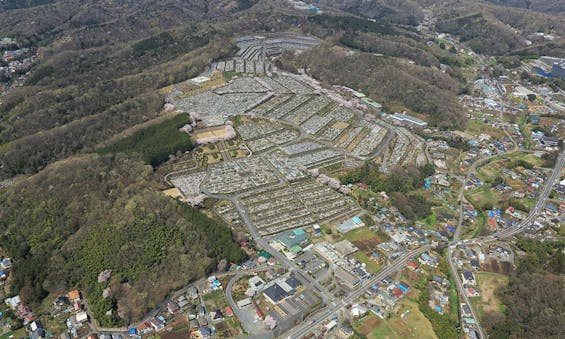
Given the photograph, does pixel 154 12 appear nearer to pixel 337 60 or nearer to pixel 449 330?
pixel 337 60

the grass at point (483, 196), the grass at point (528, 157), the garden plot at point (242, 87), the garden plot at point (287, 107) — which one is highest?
the garden plot at point (242, 87)

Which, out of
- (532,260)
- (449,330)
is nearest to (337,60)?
(532,260)

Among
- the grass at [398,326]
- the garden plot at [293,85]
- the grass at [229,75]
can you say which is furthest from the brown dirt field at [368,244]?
the grass at [229,75]

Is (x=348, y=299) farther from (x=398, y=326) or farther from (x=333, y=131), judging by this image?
(x=333, y=131)

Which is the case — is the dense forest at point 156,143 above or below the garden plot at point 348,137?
above

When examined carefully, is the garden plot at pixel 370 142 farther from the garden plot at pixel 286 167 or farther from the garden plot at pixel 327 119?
the garden plot at pixel 286 167

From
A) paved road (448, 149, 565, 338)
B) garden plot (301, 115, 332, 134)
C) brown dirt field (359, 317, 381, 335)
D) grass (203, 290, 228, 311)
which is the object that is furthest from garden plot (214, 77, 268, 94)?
brown dirt field (359, 317, 381, 335)
